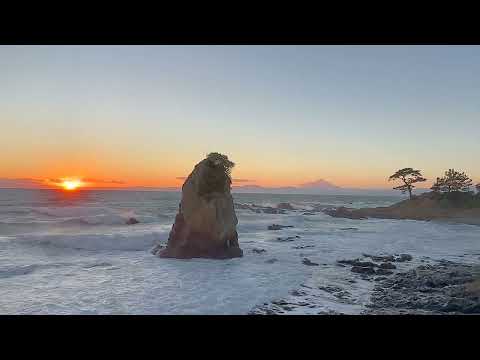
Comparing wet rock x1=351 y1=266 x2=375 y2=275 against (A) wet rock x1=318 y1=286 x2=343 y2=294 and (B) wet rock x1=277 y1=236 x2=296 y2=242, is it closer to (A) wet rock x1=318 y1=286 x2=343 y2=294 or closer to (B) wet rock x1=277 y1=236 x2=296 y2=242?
Result: (A) wet rock x1=318 y1=286 x2=343 y2=294

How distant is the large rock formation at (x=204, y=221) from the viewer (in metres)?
15.8

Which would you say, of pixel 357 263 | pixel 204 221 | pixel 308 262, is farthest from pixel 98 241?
pixel 357 263

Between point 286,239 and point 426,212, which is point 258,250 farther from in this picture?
point 426,212

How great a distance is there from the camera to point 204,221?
15.9m

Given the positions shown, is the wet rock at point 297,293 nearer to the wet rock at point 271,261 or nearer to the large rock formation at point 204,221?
the wet rock at point 271,261

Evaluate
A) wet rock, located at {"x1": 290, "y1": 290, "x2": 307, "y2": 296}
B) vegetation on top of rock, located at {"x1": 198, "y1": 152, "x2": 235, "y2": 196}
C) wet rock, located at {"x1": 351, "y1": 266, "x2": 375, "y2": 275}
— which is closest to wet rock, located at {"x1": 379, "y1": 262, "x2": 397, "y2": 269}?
wet rock, located at {"x1": 351, "y1": 266, "x2": 375, "y2": 275}

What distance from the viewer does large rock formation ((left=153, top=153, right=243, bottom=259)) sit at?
15.8m

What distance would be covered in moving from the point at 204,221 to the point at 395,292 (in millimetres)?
8659

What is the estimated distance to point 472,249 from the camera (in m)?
19.2
